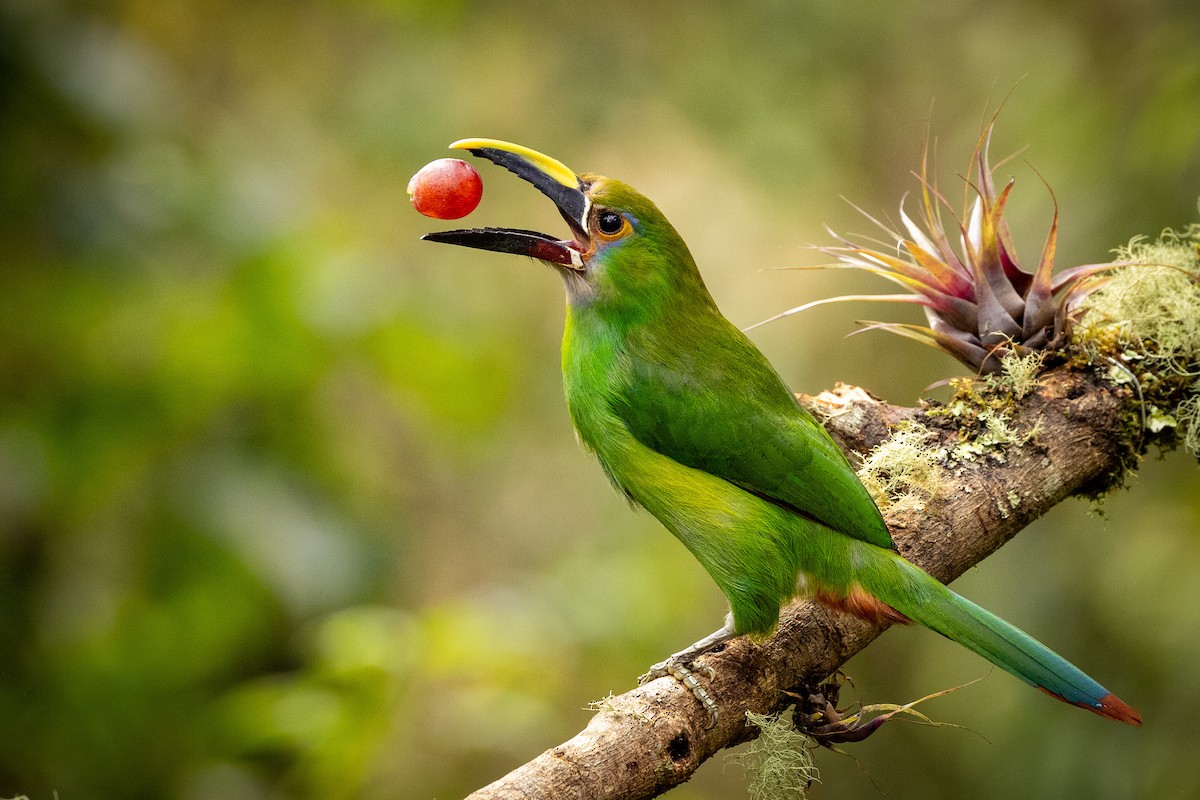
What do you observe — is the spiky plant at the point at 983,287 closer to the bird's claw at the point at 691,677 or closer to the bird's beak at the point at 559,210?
the bird's beak at the point at 559,210

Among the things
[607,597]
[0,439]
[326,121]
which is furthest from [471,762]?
[326,121]

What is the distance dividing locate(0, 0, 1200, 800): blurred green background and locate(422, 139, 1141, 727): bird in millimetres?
1304

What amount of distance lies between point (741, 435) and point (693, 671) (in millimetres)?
583

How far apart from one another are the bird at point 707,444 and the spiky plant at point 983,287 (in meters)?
0.44

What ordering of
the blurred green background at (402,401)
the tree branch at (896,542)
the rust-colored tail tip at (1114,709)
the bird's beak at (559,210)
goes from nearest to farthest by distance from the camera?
the tree branch at (896,542) < the rust-colored tail tip at (1114,709) < the bird's beak at (559,210) < the blurred green background at (402,401)

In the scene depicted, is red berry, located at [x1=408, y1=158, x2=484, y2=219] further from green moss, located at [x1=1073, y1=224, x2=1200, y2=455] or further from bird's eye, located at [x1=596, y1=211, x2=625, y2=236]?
green moss, located at [x1=1073, y1=224, x2=1200, y2=455]

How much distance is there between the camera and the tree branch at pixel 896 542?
2.15 meters

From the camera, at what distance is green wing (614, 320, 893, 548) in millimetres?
2615

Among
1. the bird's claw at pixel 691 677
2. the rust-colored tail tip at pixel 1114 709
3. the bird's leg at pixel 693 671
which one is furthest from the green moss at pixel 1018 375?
the bird's claw at pixel 691 677

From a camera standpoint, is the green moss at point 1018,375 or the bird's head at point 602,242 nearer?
the bird's head at point 602,242

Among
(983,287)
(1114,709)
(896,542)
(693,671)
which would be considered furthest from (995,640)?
(983,287)

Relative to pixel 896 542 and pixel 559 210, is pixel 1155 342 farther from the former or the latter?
pixel 559 210

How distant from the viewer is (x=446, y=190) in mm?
2838

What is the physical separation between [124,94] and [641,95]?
305 cm
